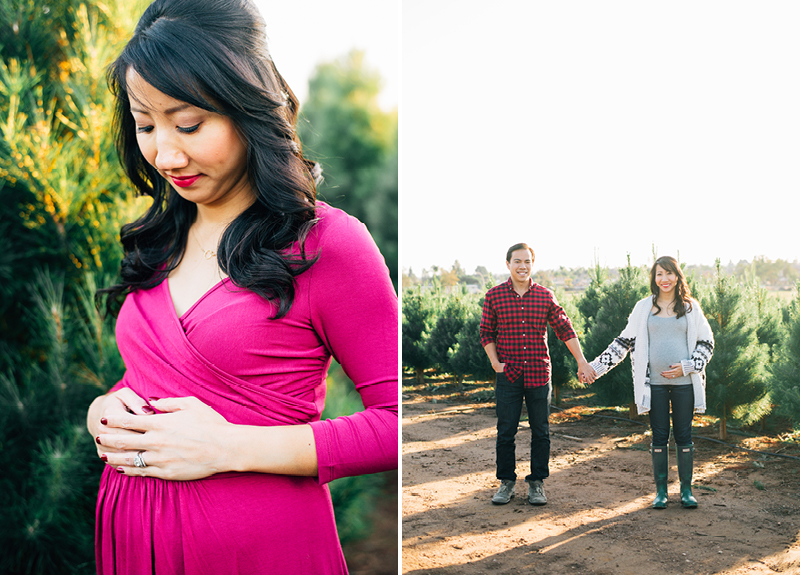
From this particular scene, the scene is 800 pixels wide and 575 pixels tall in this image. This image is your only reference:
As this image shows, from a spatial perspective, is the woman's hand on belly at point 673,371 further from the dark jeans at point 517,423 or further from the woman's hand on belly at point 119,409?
the woman's hand on belly at point 119,409

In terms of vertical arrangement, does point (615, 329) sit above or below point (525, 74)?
below

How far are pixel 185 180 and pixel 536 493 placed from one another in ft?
6.37

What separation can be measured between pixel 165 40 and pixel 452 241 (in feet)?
5.39

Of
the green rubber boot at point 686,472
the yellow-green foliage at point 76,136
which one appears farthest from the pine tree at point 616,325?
the yellow-green foliage at point 76,136

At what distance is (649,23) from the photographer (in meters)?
2.24

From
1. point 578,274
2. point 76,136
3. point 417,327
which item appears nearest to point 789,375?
point 578,274

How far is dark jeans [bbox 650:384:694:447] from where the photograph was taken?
2.12 metres

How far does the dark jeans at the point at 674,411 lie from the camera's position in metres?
2.12

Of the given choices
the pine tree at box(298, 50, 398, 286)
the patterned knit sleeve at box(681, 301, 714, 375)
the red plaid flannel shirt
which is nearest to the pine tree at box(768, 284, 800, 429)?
the patterned knit sleeve at box(681, 301, 714, 375)

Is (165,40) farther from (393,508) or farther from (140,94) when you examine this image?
(393,508)

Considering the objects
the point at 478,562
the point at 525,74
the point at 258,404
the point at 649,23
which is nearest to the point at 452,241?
the point at 525,74

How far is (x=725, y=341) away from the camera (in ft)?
6.81

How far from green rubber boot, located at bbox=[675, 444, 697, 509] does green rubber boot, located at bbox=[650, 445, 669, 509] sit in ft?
0.16

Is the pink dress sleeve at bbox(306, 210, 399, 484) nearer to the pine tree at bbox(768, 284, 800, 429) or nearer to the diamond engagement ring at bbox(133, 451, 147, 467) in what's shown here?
the diamond engagement ring at bbox(133, 451, 147, 467)
